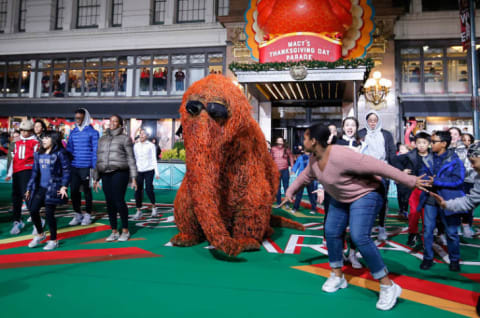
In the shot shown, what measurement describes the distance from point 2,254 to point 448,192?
539 cm

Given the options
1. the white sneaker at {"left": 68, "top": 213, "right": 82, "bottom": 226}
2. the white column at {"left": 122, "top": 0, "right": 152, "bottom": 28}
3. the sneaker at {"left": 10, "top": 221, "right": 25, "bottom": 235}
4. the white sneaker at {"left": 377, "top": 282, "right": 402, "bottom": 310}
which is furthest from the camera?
the white column at {"left": 122, "top": 0, "right": 152, "bottom": 28}

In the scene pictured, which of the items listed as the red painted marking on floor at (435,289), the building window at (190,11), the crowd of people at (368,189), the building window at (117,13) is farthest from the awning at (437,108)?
the building window at (117,13)

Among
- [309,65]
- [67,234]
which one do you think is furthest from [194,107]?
[309,65]

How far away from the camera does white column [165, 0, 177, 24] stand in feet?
54.9

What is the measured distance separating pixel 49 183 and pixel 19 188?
1.59 meters

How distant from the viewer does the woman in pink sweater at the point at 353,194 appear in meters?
2.57

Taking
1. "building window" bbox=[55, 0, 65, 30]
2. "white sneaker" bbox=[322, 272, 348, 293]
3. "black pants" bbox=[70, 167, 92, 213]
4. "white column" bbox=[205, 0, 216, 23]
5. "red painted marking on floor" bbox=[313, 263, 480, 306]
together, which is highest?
"building window" bbox=[55, 0, 65, 30]

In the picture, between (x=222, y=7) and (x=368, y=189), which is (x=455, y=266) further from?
(x=222, y=7)

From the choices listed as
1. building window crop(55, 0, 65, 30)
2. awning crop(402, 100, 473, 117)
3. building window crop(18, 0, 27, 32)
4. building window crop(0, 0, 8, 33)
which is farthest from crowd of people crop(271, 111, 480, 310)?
building window crop(0, 0, 8, 33)

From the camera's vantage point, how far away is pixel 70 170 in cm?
445

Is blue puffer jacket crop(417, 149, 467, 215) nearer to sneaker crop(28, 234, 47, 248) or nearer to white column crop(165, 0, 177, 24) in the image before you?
sneaker crop(28, 234, 47, 248)

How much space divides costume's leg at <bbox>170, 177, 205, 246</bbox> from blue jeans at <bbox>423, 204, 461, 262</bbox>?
277 centimetres

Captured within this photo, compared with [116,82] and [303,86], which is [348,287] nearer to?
[303,86]

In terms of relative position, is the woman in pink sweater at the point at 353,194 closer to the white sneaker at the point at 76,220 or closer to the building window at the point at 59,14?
the white sneaker at the point at 76,220
